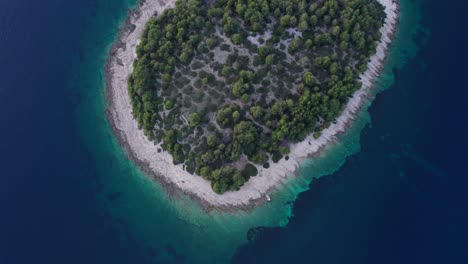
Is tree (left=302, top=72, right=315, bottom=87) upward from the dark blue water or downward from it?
upward

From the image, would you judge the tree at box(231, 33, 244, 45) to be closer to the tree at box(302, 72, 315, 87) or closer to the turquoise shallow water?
the tree at box(302, 72, 315, 87)

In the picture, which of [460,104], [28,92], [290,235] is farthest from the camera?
[28,92]

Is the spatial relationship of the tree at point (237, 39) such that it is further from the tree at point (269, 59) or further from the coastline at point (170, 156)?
the coastline at point (170, 156)

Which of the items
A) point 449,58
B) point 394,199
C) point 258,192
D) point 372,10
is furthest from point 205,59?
point 449,58

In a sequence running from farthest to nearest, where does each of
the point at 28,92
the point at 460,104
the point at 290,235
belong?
the point at 28,92 → the point at 460,104 → the point at 290,235

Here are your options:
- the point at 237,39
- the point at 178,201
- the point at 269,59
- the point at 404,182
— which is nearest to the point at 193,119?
the point at 178,201

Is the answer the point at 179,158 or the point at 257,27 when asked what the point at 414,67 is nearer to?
the point at 257,27

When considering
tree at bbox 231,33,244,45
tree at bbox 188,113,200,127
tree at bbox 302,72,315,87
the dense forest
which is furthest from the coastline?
tree at bbox 231,33,244,45

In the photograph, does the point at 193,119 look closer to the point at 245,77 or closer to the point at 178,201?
the point at 245,77
